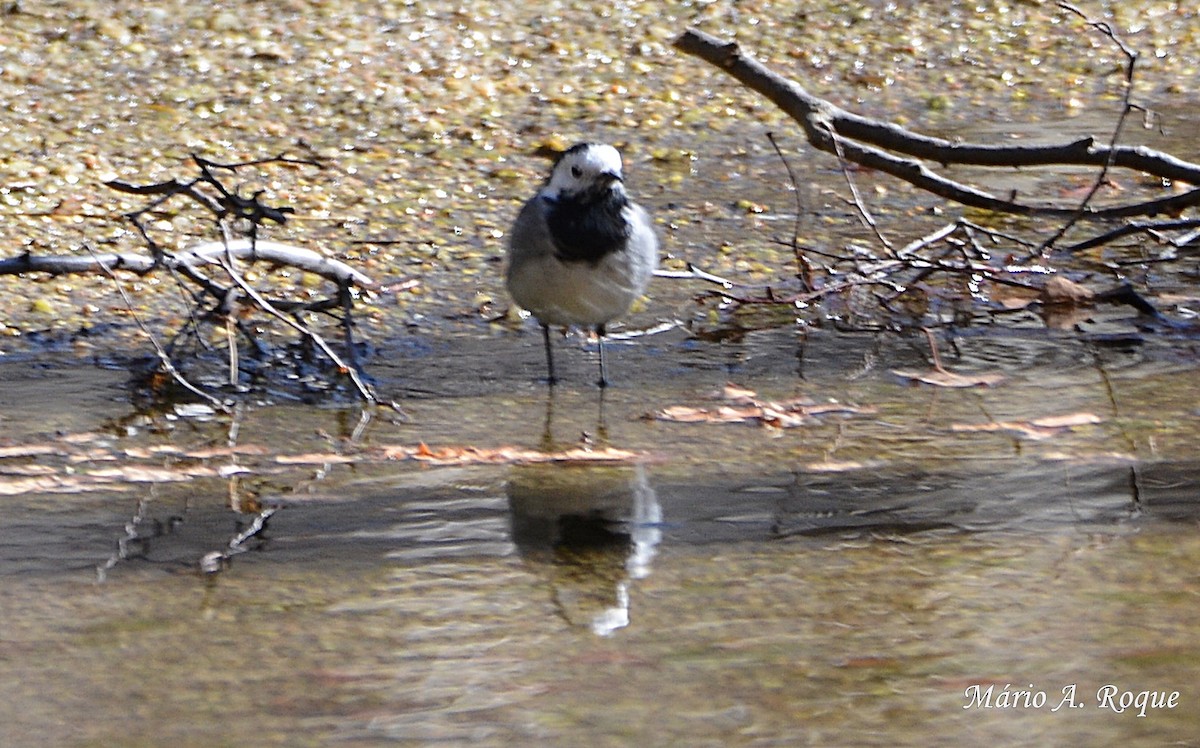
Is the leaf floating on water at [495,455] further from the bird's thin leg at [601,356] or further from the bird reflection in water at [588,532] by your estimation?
the bird's thin leg at [601,356]

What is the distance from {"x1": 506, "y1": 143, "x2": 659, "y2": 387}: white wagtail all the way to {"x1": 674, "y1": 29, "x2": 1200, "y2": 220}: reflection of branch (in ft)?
2.03

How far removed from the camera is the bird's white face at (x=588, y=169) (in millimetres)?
5152

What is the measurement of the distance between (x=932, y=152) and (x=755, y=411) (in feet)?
4.40

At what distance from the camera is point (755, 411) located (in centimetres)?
482

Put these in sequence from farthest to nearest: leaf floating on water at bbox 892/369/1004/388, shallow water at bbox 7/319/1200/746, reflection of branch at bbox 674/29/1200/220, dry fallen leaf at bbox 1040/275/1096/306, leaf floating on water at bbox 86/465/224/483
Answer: dry fallen leaf at bbox 1040/275/1096/306
reflection of branch at bbox 674/29/1200/220
leaf floating on water at bbox 892/369/1004/388
leaf floating on water at bbox 86/465/224/483
shallow water at bbox 7/319/1200/746

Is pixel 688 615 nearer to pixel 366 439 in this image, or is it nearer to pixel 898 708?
pixel 898 708

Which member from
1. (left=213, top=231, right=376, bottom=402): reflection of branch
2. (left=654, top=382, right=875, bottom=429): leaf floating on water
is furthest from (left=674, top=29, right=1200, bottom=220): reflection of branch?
(left=213, top=231, right=376, bottom=402): reflection of branch

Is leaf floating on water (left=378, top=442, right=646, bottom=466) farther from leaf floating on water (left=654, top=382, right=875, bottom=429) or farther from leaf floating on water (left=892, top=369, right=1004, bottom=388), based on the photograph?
leaf floating on water (left=892, top=369, right=1004, bottom=388)

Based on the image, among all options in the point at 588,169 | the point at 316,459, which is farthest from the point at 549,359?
the point at 316,459

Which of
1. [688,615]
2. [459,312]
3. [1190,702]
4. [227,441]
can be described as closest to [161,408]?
[227,441]

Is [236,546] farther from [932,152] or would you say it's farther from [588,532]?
[932,152]

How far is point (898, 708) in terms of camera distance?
292 cm

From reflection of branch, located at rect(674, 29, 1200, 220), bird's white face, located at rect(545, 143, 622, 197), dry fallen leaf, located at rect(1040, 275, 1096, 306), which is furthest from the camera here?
dry fallen leaf, located at rect(1040, 275, 1096, 306)

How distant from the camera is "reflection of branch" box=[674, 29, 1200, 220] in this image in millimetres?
5516
